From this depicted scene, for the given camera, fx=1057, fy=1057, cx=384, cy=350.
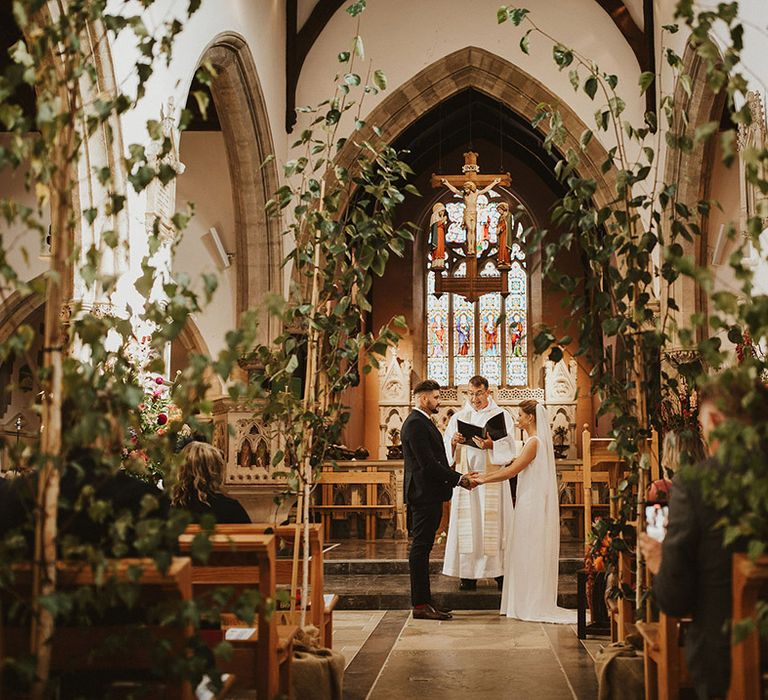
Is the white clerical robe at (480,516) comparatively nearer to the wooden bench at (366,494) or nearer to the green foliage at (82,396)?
the wooden bench at (366,494)

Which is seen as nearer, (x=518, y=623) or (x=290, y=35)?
(x=518, y=623)

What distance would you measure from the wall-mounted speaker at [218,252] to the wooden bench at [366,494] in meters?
2.48

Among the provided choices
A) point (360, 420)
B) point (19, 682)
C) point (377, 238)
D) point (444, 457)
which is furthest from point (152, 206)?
point (360, 420)

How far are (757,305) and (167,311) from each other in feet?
4.10

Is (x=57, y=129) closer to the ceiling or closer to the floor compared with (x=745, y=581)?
closer to the ceiling

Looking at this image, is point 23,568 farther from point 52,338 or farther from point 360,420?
point 360,420

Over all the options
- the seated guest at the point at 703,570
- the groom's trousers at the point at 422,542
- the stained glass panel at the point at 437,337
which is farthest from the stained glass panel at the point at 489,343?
the seated guest at the point at 703,570

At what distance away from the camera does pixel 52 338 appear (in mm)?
2209

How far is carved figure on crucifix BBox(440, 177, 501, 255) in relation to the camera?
11086 millimetres

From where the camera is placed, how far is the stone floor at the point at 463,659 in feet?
13.9

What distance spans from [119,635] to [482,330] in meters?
14.0

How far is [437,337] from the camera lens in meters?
16.2

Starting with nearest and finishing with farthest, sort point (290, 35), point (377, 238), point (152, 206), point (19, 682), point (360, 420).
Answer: point (19, 682) < point (377, 238) < point (152, 206) < point (290, 35) < point (360, 420)

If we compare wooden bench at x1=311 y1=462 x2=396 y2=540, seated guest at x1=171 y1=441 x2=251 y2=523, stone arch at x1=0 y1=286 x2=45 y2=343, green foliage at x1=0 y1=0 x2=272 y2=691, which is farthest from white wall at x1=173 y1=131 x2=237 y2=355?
green foliage at x1=0 y1=0 x2=272 y2=691
